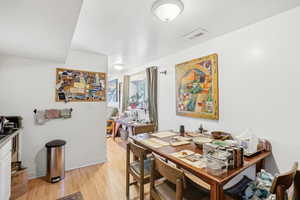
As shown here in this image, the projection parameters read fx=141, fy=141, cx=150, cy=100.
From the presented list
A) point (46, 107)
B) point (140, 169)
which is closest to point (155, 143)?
point (140, 169)

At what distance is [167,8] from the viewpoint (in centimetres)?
142

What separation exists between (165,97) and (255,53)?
1819mm

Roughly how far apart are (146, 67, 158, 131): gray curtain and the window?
13.2 inches

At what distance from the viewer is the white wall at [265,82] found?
61.0 inches

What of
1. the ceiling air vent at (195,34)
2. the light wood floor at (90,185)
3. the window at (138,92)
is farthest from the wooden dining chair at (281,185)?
the window at (138,92)

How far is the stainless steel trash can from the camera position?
2.32 meters

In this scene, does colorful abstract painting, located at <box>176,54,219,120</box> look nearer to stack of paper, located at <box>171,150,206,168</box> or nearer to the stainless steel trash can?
stack of paper, located at <box>171,150,206,168</box>

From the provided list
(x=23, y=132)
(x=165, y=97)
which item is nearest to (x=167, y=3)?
(x=165, y=97)

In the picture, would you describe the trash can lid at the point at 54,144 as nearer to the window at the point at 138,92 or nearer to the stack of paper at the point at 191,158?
the stack of paper at the point at 191,158

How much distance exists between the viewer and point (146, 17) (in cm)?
173

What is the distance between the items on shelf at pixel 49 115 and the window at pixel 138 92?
1928mm

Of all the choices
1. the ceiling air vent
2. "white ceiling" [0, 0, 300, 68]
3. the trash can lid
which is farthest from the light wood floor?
the ceiling air vent

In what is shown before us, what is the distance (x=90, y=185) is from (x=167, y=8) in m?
2.67

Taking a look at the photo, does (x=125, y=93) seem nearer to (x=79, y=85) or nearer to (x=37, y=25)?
(x=79, y=85)
